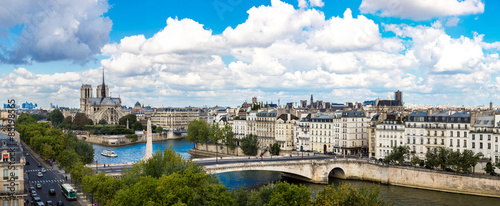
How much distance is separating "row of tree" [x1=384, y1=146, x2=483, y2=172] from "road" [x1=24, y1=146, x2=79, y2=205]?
41839 millimetres

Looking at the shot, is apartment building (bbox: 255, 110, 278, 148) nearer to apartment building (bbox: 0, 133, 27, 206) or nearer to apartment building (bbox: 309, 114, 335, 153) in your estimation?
apartment building (bbox: 309, 114, 335, 153)

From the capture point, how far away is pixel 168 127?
186000 millimetres

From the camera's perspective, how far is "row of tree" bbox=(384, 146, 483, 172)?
57.6 meters

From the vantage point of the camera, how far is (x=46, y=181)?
6025 centimetres

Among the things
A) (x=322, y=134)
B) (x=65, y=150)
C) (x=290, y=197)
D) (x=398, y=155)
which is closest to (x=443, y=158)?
(x=398, y=155)

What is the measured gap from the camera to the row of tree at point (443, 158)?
57625mm

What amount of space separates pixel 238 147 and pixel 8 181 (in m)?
59.3

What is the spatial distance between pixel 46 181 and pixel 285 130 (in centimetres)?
4745

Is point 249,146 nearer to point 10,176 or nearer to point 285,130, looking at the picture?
point 285,130

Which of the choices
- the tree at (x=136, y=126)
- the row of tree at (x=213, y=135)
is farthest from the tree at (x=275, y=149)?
the tree at (x=136, y=126)

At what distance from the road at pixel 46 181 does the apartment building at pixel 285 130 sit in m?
42.8

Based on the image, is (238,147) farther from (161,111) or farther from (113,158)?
(161,111)

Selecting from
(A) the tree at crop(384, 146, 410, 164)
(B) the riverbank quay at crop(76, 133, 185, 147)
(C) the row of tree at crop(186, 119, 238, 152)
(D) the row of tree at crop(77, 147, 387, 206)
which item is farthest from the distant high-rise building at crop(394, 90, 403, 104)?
(D) the row of tree at crop(77, 147, 387, 206)

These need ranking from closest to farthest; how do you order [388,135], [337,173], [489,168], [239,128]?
[489,168] → [337,173] → [388,135] → [239,128]
